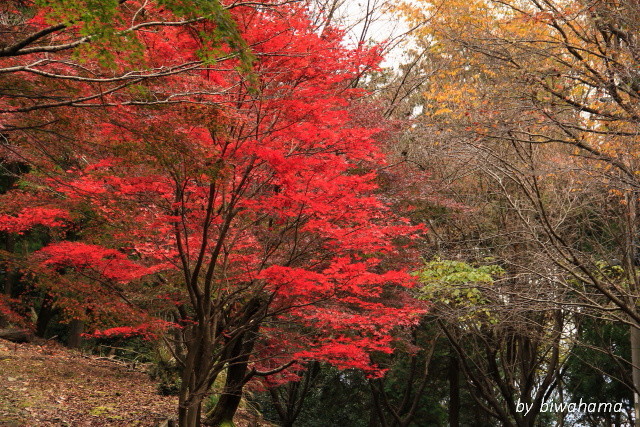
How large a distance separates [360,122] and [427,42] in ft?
13.8

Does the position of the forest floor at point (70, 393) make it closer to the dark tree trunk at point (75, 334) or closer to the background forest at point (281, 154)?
the background forest at point (281, 154)

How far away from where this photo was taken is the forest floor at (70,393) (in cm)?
832

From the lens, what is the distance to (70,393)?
988 centimetres

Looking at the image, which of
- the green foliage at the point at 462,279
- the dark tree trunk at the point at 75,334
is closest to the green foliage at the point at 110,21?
the green foliage at the point at 462,279

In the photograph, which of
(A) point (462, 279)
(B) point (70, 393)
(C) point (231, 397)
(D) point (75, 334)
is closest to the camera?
(A) point (462, 279)

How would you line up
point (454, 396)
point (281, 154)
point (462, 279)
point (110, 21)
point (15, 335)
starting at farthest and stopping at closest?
point (454, 396) → point (15, 335) → point (462, 279) → point (281, 154) → point (110, 21)

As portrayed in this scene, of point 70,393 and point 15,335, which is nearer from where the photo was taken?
point 70,393

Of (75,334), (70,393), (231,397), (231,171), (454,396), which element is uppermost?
(231,171)

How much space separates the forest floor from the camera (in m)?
8.32

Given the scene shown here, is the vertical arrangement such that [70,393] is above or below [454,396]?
below

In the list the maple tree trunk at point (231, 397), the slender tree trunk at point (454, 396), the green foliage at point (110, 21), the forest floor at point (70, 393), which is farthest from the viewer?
the slender tree trunk at point (454, 396)

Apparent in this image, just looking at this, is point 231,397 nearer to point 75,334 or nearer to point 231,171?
point 231,171

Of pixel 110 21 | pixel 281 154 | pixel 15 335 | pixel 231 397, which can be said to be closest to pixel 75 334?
pixel 15 335

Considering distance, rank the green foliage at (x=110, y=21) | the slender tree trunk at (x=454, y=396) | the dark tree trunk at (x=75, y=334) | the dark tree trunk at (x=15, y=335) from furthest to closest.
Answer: the dark tree trunk at (x=75, y=334)
the slender tree trunk at (x=454, y=396)
the dark tree trunk at (x=15, y=335)
the green foliage at (x=110, y=21)
